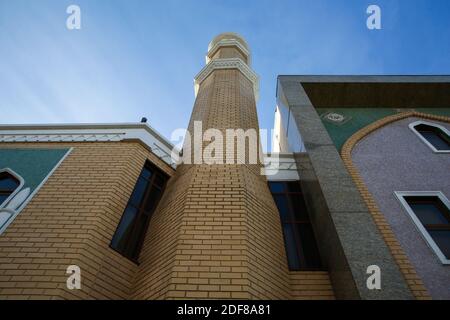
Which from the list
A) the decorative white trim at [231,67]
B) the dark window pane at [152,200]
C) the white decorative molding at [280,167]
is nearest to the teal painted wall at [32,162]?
the dark window pane at [152,200]

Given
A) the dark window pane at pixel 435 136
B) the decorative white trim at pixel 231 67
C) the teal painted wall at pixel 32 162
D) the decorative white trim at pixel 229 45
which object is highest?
the decorative white trim at pixel 229 45

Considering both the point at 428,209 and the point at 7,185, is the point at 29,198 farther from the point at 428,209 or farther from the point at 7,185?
the point at 428,209

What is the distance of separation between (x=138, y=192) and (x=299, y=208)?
3.02 meters

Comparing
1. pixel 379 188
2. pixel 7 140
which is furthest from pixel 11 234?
pixel 379 188

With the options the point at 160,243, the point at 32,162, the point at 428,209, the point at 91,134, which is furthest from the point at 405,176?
the point at 32,162

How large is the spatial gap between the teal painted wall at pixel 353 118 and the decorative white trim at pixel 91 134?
389 centimetres

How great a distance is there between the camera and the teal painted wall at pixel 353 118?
7098mm

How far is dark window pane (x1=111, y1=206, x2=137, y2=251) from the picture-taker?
438 cm

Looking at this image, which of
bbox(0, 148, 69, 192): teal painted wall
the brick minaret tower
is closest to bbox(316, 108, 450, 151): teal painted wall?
the brick minaret tower

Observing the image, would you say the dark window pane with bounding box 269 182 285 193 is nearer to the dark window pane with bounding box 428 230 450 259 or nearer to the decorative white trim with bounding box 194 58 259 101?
the dark window pane with bounding box 428 230 450 259

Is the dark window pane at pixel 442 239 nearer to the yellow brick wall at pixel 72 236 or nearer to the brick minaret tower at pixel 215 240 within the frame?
the brick minaret tower at pixel 215 240

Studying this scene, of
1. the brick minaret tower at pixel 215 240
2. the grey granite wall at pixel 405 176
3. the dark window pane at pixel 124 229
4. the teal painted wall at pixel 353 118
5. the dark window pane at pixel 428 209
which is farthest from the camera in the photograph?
the teal painted wall at pixel 353 118
